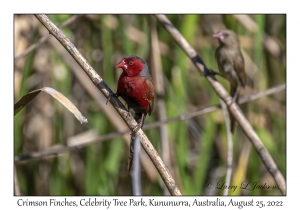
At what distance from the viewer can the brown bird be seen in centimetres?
399

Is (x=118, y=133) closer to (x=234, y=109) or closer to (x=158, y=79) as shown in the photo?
(x=158, y=79)

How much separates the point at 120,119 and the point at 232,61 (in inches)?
42.6

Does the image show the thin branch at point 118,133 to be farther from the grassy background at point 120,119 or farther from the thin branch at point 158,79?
the grassy background at point 120,119


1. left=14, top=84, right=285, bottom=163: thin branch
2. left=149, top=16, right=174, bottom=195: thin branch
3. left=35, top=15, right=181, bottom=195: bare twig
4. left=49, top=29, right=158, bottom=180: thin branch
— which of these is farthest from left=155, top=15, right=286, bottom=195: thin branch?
left=49, top=29, right=158, bottom=180: thin branch

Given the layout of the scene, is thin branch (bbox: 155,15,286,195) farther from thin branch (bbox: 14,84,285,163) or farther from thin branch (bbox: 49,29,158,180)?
thin branch (bbox: 49,29,158,180)

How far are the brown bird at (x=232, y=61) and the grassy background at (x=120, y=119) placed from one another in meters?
0.12

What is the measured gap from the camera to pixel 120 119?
416cm

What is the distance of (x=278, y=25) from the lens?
450 centimetres

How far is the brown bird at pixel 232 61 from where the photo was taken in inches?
157

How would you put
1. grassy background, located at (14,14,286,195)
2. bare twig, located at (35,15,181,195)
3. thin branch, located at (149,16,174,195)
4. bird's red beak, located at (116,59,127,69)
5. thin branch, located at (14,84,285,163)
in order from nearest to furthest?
bare twig, located at (35,15,181,195)
bird's red beak, located at (116,59,127,69)
thin branch, located at (14,84,285,163)
thin branch, located at (149,16,174,195)
grassy background, located at (14,14,286,195)

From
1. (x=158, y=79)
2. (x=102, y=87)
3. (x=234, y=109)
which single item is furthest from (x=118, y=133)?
(x=102, y=87)

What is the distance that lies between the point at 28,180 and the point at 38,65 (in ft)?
3.41

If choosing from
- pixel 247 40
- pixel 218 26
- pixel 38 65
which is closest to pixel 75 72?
pixel 38 65

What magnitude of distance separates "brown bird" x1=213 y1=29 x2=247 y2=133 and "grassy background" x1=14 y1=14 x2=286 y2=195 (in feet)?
0.40
